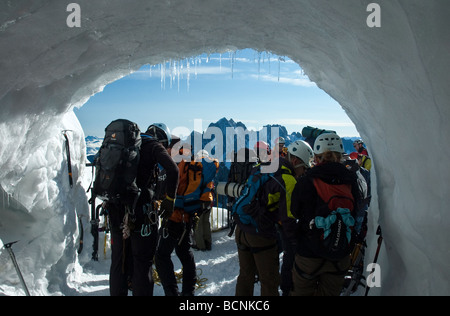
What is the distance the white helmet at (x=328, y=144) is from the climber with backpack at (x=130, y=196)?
1508mm

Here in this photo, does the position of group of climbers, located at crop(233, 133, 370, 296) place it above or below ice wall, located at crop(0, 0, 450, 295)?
below

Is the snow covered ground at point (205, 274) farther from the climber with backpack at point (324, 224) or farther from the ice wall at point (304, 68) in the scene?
the climber with backpack at point (324, 224)

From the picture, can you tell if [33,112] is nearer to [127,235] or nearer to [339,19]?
[127,235]

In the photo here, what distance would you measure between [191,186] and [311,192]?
2005 millimetres

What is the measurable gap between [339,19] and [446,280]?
2.10m

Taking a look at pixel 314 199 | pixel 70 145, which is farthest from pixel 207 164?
pixel 70 145

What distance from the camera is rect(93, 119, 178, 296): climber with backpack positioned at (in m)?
2.85

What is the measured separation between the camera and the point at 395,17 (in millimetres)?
1879

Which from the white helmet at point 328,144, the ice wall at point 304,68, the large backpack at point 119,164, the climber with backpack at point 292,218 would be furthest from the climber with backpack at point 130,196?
the white helmet at point 328,144

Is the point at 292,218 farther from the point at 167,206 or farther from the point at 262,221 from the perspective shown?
the point at 167,206

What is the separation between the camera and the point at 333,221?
2279mm

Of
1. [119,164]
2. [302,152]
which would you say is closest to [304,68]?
[302,152]

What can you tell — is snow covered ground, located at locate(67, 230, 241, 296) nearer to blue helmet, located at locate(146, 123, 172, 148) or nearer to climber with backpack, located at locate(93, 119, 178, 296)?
climber with backpack, located at locate(93, 119, 178, 296)

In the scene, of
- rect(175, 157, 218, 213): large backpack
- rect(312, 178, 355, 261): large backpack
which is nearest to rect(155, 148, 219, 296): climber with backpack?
rect(175, 157, 218, 213): large backpack
